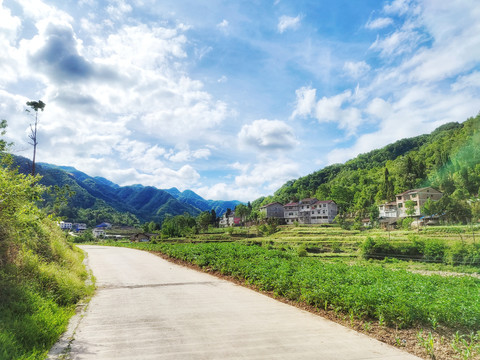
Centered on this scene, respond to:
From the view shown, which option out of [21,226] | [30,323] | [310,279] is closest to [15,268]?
Result: [21,226]

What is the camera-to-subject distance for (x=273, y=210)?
104 metres

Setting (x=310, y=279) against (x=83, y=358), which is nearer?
(x=83, y=358)

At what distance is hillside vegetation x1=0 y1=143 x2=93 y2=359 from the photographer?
4086mm

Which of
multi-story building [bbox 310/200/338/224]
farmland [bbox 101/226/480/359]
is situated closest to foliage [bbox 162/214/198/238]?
multi-story building [bbox 310/200/338/224]

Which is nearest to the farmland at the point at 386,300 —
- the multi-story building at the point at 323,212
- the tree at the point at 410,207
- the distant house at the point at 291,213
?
the tree at the point at 410,207

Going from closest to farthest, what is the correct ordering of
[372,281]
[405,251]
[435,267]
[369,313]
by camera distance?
[369,313] → [372,281] → [435,267] → [405,251]

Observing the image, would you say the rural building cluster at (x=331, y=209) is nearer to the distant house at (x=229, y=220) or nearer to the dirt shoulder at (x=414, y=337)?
the distant house at (x=229, y=220)

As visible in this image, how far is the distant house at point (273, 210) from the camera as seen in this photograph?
102469 mm

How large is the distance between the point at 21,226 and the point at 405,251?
38590mm

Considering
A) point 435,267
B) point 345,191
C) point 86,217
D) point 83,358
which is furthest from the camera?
point 86,217

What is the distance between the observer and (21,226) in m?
6.14

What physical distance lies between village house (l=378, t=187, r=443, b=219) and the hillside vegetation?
227ft

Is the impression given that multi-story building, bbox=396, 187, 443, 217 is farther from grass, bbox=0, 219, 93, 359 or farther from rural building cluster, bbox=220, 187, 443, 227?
grass, bbox=0, 219, 93, 359

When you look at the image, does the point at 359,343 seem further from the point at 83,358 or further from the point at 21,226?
the point at 21,226
